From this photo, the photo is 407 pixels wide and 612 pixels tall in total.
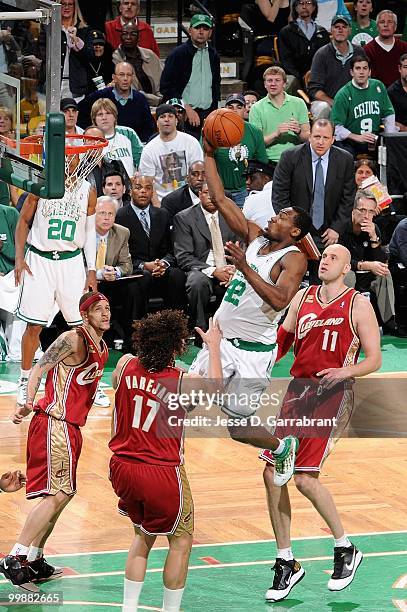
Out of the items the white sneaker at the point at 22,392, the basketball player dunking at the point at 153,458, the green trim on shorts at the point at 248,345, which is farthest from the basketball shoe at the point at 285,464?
the white sneaker at the point at 22,392

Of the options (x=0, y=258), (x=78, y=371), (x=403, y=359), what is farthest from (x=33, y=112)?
(x=403, y=359)

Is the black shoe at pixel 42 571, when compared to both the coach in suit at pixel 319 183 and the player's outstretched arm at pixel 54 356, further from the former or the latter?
the coach in suit at pixel 319 183

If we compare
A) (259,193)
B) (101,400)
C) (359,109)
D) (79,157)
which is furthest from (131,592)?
(359,109)

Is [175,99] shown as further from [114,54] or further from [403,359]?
[403,359]

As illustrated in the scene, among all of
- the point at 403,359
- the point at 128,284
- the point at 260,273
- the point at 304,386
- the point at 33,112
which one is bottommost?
the point at 403,359

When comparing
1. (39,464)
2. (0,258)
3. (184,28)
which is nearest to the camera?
(39,464)

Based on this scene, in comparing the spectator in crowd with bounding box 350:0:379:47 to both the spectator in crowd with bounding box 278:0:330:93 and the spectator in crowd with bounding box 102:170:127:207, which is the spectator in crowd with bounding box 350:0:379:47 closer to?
the spectator in crowd with bounding box 278:0:330:93

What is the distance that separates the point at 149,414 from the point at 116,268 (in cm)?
583

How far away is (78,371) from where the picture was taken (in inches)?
287

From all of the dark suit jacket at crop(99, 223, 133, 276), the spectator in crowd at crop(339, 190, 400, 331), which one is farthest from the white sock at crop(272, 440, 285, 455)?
the spectator in crowd at crop(339, 190, 400, 331)

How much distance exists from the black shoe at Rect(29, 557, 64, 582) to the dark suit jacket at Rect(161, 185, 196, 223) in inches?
238

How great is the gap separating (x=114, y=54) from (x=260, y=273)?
25.8 feet

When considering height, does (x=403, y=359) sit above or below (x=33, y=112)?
below

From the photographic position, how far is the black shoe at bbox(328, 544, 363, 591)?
7.20 metres
